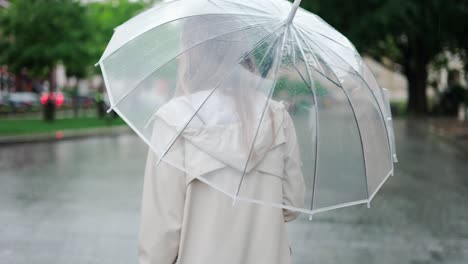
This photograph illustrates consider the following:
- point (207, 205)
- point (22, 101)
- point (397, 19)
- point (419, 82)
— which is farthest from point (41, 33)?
point (207, 205)

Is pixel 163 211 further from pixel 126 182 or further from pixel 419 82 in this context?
pixel 419 82

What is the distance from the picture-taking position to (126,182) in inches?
474

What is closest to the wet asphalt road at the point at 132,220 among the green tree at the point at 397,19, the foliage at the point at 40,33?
the green tree at the point at 397,19

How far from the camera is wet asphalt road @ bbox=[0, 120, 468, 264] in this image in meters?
6.99

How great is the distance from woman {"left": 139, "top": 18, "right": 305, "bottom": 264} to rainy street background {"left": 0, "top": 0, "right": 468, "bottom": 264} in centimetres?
348

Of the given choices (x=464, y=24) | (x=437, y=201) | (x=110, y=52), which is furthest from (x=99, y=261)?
(x=464, y=24)

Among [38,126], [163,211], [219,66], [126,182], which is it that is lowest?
[38,126]

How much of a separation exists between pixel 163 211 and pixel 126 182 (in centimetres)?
890

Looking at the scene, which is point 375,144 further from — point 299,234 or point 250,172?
point 299,234

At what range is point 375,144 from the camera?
3.92 meters

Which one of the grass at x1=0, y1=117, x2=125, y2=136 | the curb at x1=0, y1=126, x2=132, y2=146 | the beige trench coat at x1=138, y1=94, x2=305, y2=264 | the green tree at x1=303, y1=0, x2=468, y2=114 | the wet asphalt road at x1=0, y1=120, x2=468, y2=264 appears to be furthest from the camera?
the green tree at x1=303, y1=0, x2=468, y2=114

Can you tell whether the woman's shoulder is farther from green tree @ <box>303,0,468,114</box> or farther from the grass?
green tree @ <box>303,0,468,114</box>

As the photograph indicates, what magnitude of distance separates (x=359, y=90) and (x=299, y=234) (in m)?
4.40

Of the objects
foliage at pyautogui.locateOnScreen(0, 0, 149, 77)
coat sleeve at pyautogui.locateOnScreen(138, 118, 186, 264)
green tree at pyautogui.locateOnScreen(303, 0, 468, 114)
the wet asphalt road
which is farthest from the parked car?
coat sleeve at pyautogui.locateOnScreen(138, 118, 186, 264)
